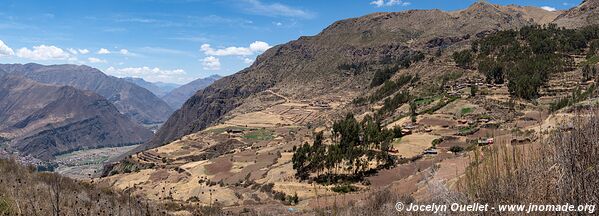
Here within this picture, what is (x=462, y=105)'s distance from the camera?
57312 mm

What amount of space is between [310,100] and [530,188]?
434 feet

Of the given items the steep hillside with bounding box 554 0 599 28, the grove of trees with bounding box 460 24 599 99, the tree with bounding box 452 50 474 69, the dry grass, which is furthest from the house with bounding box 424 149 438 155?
the steep hillside with bounding box 554 0 599 28

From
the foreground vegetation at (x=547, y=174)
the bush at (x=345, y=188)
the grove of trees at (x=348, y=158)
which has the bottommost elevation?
the bush at (x=345, y=188)

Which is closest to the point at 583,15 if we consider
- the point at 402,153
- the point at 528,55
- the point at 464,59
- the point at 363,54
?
the point at 363,54

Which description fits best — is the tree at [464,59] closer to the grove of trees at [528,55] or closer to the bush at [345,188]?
the grove of trees at [528,55]

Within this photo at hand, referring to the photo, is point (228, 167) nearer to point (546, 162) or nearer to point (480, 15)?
point (546, 162)

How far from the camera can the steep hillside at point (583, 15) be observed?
415 feet

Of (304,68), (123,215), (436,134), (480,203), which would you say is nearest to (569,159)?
(480,203)

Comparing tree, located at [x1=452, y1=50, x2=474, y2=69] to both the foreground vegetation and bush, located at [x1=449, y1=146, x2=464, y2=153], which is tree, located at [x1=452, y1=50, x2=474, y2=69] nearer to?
bush, located at [x1=449, y1=146, x2=464, y2=153]

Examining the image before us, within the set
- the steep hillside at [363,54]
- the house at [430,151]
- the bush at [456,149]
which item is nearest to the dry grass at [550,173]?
the bush at [456,149]

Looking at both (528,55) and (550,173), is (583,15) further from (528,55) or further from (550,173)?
(550,173)

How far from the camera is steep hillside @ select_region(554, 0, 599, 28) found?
12639cm

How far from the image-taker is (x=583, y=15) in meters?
138

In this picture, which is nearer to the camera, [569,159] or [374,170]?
[569,159]
